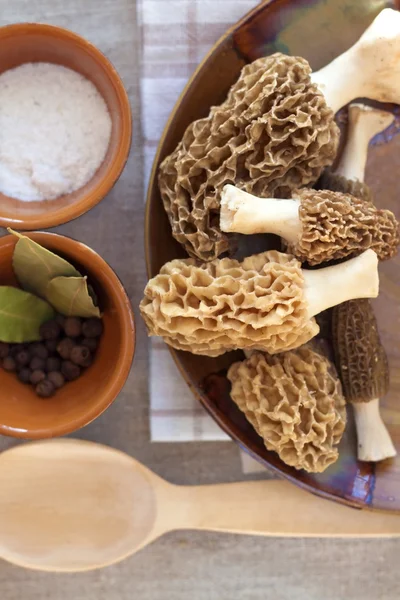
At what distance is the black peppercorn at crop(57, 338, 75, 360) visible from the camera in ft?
2.80

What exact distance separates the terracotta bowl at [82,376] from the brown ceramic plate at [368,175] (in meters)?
0.08

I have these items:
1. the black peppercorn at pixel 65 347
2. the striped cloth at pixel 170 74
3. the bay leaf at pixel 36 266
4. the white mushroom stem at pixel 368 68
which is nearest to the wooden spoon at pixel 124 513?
the striped cloth at pixel 170 74

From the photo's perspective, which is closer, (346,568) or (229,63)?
(229,63)

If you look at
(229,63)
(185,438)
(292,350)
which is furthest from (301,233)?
(185,438)

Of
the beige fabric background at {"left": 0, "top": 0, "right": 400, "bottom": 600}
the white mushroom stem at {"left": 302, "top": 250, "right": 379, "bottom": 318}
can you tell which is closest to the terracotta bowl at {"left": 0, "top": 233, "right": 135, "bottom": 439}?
the beige fabric background at {"left": 0, "top": 0, "right": 400, "bottom": 600}

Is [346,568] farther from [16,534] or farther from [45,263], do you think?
[45,263]

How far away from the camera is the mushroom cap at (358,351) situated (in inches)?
33.7

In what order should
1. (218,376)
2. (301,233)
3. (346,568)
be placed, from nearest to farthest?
(301,233), (218,376), (346,568)

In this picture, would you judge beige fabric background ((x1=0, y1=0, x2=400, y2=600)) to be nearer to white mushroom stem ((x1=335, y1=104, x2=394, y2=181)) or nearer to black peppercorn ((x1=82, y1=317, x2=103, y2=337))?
black peppercorn ((x1=82, y1=317, x2=103, y2=337))

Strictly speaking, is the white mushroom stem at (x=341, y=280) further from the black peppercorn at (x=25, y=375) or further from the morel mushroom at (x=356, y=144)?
the black peppercorn at (x=25, y=375)

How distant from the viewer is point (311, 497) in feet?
3.18

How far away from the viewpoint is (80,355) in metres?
0.84

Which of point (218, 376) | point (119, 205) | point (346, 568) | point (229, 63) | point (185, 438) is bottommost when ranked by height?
point (346, 568)

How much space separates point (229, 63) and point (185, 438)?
598mm
